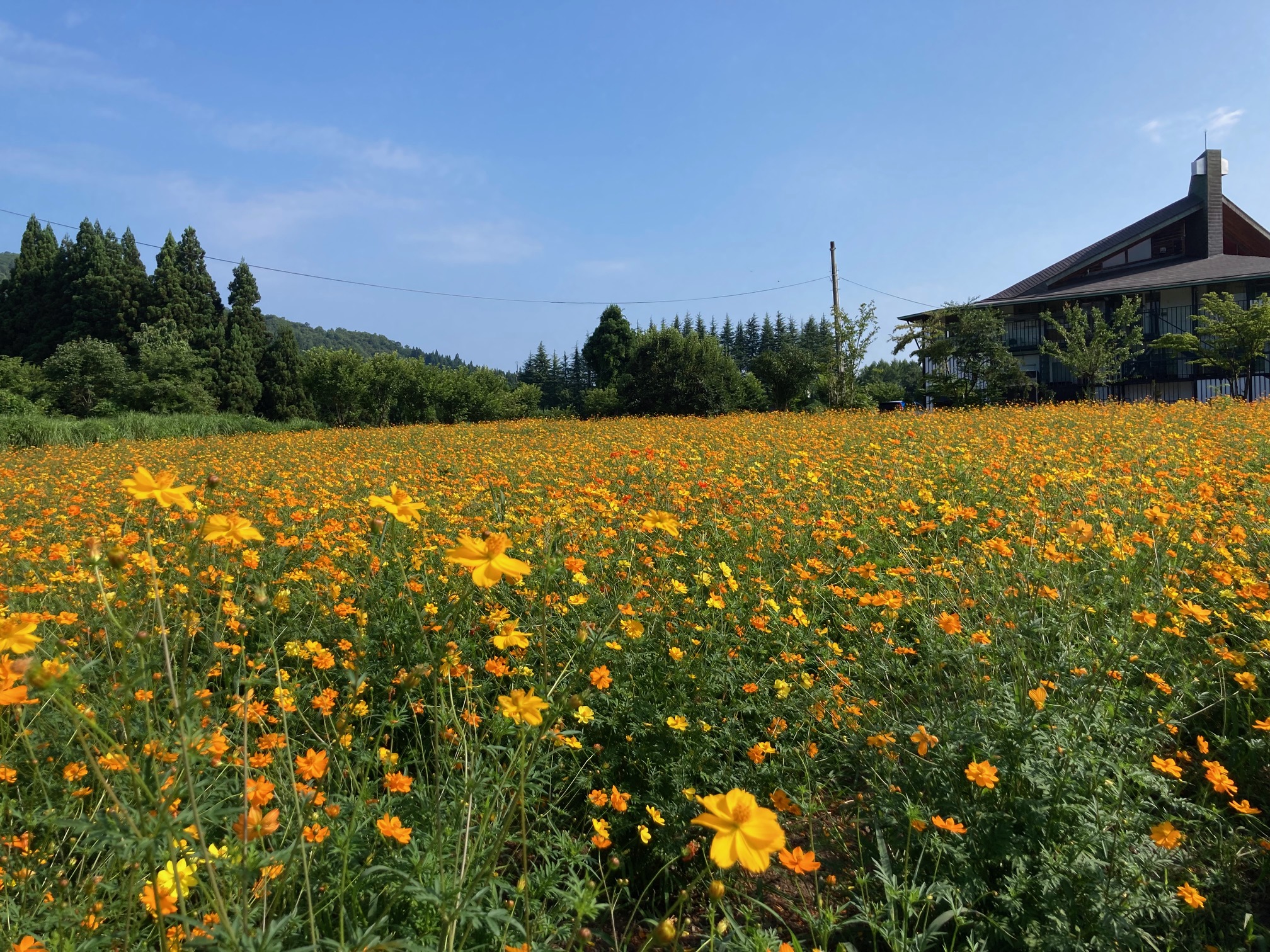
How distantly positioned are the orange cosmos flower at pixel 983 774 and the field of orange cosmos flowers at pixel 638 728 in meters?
0.04

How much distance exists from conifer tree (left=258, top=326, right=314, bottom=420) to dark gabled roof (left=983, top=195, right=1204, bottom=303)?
99.9ft

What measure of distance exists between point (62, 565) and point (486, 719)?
6.96ft

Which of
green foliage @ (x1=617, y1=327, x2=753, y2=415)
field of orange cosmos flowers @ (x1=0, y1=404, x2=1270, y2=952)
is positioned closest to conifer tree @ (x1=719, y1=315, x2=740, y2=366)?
green foliage @ (x1=617, y1=327, x2=753, y2=415)

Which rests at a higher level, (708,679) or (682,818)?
(708,679)

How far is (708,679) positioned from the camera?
1.91 meters

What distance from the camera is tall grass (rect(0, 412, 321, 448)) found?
13.5 m

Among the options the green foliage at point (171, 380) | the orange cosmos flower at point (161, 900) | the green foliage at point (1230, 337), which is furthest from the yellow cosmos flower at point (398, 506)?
the green foliage at point (171, 380)

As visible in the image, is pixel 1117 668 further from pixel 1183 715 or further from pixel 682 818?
pixel 682 818

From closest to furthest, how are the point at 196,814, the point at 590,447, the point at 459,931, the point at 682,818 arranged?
the point at 196,814
the point at 459,931
the point at 682,818
the point at 590,447

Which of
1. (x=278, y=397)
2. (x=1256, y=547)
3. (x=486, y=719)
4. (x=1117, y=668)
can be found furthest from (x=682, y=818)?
(x=278, y=397)

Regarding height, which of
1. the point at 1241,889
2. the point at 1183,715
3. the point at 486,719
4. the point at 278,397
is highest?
the point at 278,397

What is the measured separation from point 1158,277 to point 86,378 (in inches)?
1590

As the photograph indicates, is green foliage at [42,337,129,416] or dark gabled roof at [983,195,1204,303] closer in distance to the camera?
dark gabled roof at [983,195,1204,303]

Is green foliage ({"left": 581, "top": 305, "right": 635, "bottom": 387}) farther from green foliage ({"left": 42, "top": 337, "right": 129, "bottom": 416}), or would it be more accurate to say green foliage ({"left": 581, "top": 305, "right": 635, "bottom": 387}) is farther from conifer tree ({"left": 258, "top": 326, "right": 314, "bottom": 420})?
green foliage ({"left": 42, "top": 337, "right": 129, "bottom": 416})
